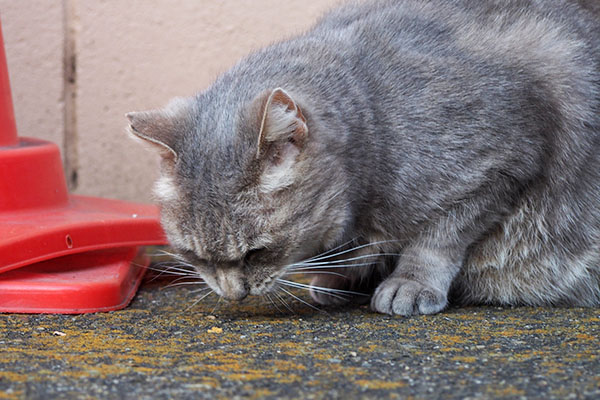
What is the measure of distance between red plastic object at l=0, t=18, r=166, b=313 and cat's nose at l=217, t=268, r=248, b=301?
0.38m

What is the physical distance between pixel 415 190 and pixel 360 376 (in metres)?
0.71

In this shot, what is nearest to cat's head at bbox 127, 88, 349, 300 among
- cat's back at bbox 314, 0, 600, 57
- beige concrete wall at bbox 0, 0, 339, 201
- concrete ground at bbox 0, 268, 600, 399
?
concrete ground at bbox 0, 268, 600, 399

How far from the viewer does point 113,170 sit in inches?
135

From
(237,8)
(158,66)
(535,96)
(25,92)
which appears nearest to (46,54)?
(25,92)

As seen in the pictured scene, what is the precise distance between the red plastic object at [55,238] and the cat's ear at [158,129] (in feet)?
1.57

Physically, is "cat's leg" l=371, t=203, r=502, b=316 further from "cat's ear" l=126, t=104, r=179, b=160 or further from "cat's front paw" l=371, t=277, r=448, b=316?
"cat's ear" l=126, t=104, r=179, b=160

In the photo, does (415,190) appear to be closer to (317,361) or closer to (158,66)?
(317,361)

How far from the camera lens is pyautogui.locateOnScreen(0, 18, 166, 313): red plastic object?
218 cm

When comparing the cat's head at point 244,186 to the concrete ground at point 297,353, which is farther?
the cat's head at point 244,186

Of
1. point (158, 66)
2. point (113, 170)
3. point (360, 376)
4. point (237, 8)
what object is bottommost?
point (113, 170)

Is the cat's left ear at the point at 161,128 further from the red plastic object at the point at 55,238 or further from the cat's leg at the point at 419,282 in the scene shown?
the cat's leg at the point at 419,282

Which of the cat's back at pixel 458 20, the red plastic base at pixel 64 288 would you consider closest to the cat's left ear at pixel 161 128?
the red plastic base at pixel 64 288

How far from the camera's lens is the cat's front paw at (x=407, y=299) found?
85.2 inches

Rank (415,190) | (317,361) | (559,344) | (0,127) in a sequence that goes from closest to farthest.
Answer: (317,361) < (559,344) < (415,190) < (0,127)
